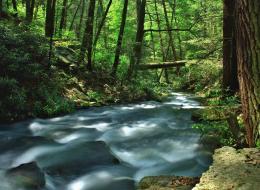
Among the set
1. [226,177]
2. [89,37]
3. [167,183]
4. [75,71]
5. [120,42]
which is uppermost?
[89,37]

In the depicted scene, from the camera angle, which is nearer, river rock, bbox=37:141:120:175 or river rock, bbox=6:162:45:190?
river rock, bbox=6:162:45:190

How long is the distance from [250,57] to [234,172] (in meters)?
1.91

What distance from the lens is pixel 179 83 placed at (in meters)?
28.7

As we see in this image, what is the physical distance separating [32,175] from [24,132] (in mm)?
3850

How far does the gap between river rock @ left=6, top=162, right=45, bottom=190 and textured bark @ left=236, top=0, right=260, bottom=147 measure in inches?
146

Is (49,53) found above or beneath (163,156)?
above

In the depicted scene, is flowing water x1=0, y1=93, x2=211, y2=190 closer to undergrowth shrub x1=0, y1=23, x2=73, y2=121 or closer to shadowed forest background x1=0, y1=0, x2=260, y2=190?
shadowed forest background x1=0, y1=0, x2=260, y2=190

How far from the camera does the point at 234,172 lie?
4660 mm

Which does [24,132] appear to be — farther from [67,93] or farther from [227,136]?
[227,136]

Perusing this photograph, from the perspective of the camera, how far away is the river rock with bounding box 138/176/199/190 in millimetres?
5324

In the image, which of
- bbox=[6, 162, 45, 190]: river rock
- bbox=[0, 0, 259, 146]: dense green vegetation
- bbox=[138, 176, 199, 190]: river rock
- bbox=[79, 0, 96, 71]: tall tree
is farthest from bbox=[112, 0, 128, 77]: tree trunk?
bbox=[138, 176, 199, 190]: river rock

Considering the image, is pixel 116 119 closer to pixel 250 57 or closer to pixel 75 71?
pixel 75 71

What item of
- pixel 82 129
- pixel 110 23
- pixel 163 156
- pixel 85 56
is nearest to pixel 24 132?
pixel 82 129

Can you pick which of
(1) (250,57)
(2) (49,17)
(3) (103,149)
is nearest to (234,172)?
(1) (250,57)
